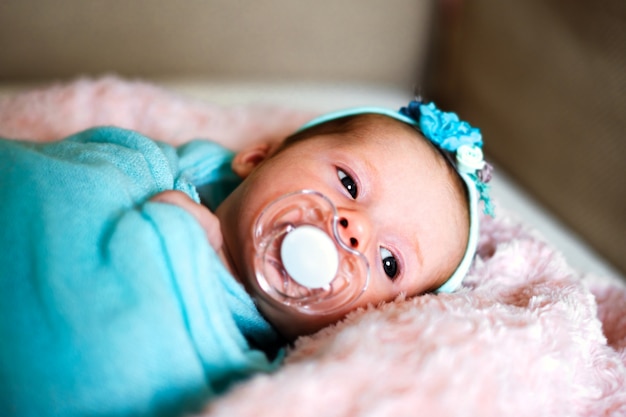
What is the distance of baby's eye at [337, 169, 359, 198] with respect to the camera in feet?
3.09

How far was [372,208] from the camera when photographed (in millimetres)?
921

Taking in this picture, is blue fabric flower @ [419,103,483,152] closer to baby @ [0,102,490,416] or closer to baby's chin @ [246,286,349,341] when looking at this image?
baby @ [0,102,490,416]

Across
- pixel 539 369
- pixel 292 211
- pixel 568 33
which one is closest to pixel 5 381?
pixel 292 211

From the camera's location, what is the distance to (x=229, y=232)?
941mm

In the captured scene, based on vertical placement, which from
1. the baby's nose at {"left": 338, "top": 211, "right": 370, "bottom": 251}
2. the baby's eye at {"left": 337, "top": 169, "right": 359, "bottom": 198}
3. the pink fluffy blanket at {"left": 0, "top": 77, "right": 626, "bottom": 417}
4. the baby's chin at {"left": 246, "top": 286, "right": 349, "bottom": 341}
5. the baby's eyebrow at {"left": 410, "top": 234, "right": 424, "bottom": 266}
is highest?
the baby's eye at {"left": 337, "top": 169, "right": 359, "bottom": 198}

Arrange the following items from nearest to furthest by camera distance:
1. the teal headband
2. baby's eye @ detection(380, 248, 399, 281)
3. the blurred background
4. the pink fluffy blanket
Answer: the pink fluffy blanket
baby's eye @ detection(380, 248, 399, 281)
the teal headband
the blurred background

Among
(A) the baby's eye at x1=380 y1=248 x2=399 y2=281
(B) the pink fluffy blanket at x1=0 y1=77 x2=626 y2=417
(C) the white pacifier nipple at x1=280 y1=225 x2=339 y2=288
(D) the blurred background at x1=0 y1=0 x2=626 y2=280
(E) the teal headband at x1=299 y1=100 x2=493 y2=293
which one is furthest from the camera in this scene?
(D) the blurred background at x1=0 y1=0 x2=626 y2=280

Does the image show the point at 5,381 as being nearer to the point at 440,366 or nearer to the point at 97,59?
the point at 440,366

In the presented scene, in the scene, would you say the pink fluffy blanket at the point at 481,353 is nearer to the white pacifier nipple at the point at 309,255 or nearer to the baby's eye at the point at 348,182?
the white pacifier nipple at the point at 309,255

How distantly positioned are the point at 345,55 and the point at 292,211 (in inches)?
45.0

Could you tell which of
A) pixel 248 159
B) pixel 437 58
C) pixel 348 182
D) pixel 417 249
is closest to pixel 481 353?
pixel 417 249

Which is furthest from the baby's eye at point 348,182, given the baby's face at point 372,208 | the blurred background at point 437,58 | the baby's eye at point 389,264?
the blurred background at point 437,58

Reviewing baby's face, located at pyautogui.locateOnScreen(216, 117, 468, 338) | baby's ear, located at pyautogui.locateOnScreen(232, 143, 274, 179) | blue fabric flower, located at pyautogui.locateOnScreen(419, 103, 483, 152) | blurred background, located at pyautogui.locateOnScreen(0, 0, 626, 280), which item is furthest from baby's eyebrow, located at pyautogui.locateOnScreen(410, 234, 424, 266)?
blurred background, located at pyautogui.locateOnScreen(0, 0, 626, 280)

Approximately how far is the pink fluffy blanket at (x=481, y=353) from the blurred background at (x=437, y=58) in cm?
36
